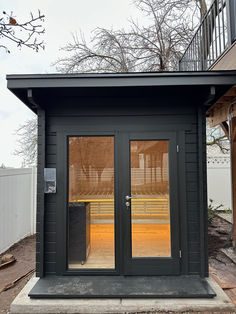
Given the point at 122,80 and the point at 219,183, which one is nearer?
the point at 122,80

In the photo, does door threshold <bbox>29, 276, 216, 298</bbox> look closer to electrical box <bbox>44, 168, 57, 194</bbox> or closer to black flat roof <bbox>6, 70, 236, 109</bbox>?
electrical box <bbox>44, 168, 57, 194</bbox>

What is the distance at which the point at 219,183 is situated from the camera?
25.4 ft

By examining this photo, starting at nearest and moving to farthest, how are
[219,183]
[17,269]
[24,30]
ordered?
[24,30] → [17,269] → [219,183]

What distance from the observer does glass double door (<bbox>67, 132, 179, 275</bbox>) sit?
2889 millimetres

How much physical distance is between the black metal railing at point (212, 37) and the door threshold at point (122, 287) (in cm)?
322

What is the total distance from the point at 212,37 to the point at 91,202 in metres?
3.49

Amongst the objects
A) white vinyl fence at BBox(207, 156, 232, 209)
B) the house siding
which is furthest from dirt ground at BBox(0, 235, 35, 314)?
white vinyl fence at BBox(207, 156, 232, 209)

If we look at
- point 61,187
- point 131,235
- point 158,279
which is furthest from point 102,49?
point 158,279

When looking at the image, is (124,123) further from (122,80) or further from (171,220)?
(171,220)

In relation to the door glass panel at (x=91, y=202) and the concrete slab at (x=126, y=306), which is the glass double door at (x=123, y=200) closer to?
the door glass panel at (x=91, y=202)

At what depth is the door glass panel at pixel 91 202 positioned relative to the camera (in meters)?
2.93

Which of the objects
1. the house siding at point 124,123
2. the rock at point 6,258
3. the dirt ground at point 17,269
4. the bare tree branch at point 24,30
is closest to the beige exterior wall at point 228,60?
the house siding at point 124,123

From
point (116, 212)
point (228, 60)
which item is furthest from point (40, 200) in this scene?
point (228, 60)

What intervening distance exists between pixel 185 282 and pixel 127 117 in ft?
7.11
